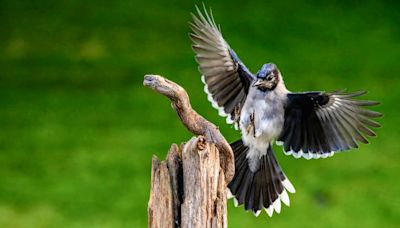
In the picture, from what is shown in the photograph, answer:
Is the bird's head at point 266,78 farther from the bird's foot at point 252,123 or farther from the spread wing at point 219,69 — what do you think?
the spread wing at point 219,69

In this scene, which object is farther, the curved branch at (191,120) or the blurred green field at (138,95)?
the blurred green field at (138,95)

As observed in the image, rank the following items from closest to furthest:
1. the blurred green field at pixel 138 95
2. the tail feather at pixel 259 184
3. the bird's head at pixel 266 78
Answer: the bird's head at pixel 266 78 < the tail feather at pixel 259 184 < the blurred green field at pixel 138 95

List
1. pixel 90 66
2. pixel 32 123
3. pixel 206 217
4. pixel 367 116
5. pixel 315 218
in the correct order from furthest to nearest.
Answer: pixel 90 66 < pixel 32 123 < pixel 315 218 < pixel 367 116 < pixel 206 217

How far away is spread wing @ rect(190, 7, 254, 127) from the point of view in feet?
18.3

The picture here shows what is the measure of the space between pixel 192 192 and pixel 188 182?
4cm

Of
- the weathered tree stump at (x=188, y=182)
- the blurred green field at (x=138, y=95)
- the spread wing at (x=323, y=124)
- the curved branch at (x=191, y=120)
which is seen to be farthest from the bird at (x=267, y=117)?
the blurred green field at (x=138, y=95)

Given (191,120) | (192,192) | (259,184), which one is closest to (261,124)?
(259,184)

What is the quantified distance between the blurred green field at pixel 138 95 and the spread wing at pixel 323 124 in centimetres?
256

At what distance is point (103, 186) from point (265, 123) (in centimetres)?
299

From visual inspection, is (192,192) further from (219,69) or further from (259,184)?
(219,69)

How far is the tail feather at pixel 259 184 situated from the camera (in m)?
5.54

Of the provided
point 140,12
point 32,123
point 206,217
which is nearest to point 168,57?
point 140,12

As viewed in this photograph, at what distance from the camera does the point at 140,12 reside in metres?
9.73

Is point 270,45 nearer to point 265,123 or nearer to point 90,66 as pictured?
point 90,66
